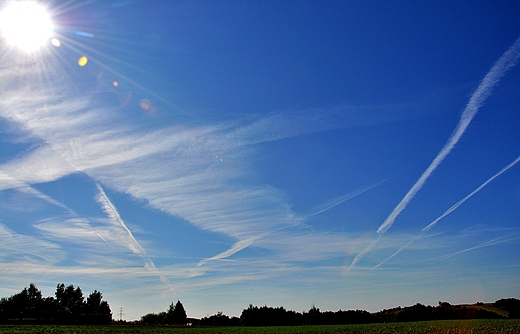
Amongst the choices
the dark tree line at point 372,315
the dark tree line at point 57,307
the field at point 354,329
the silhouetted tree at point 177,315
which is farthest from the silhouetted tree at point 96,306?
the field at point 354,329

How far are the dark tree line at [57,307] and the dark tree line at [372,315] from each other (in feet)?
94.5

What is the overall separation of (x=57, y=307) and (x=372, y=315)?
8157 cm

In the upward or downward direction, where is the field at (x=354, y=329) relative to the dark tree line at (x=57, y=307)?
downward

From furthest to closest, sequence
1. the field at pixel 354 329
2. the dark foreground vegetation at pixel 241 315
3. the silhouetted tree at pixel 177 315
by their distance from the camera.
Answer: the silhouetted tree at pixel 177 315 < the dark foreground vegetation at pixel 241 315 < the field at pixel 354 329

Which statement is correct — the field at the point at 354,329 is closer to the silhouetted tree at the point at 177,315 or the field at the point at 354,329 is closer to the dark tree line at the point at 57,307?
the dark tree line at the point at 57,307

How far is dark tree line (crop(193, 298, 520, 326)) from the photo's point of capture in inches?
3315

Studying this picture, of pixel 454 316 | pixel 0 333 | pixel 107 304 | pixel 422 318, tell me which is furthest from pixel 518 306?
pixel 107 304

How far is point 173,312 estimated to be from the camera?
10250cm

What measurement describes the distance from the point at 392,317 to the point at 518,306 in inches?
1060

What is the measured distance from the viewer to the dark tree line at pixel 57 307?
86.6 m

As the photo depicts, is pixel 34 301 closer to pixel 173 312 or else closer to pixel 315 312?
pixel 173 312

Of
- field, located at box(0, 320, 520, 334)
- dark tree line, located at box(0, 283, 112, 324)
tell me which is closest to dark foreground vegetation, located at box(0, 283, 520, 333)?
dark tree line, located at box(0, 283, 112, 324)

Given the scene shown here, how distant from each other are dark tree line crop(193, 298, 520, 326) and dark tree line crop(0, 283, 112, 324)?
2881cm

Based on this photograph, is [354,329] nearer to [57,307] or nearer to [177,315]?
[177,315]
